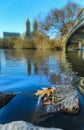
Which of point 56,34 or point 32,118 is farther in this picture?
point 56,34

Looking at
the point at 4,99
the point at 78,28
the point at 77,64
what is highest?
the point at 78,28

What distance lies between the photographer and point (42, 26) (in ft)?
229

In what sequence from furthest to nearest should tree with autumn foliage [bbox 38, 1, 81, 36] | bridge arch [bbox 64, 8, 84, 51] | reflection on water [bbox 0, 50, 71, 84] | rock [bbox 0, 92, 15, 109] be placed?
tree with autumn foliage [bbox 38, 1, 81, 36] < bridge arch [bbox 64, 8, 84, 51] < reflection on water [bbox 0, 50, 71, 84] < rock [bbox 0, 92, 15, 109]

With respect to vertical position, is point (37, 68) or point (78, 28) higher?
point (78, 28)

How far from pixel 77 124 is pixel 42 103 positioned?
1.56 meters

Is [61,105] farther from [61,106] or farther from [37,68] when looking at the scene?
[37,68]

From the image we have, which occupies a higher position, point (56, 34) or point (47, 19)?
point (47, 19)

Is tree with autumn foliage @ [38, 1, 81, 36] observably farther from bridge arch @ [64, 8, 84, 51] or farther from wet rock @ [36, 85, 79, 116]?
wet rock @ [36, 85, 79, 116]

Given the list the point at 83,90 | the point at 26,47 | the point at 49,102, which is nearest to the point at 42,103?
the point at 49,102

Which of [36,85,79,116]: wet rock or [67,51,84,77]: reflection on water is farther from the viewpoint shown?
[67,51,84,77]: reflection on water

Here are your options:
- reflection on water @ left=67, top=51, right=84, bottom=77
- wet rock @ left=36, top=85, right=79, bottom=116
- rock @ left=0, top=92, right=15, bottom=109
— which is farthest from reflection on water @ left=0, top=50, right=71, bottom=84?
wet rock @ left=36, top=85, right=79, bottom=116

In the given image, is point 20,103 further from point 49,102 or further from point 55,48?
point 55,48

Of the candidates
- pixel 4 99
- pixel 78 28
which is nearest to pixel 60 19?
pixel 78 28

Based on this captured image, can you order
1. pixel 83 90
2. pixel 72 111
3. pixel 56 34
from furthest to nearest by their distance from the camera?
1. pixel 56 34
2. pixel 83 90
3. pixel 72 111
